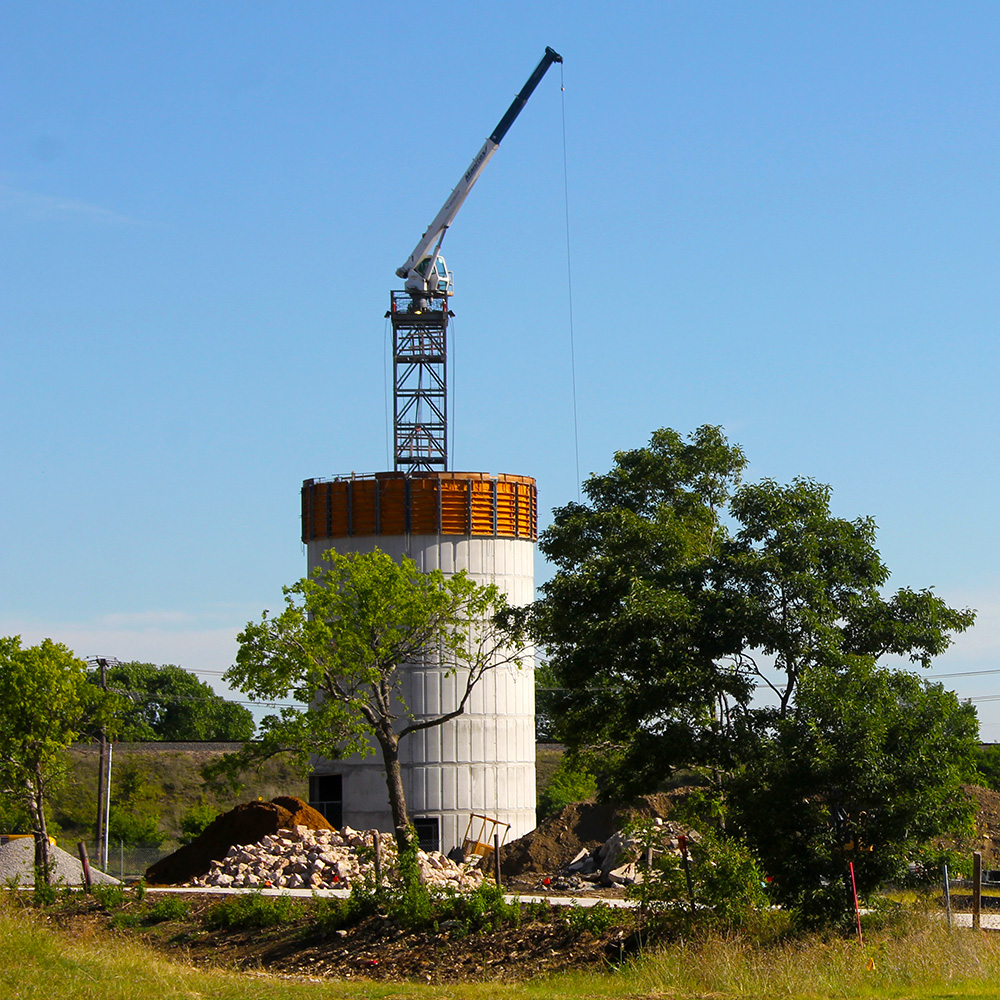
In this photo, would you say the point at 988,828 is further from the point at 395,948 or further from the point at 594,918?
the point at 395,948

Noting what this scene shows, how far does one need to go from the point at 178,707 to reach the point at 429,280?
80194 mm

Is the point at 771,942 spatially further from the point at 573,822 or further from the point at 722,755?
the point at 573,822

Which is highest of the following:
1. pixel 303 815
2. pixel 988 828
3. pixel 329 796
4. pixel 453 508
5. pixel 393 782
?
pixel 453 508

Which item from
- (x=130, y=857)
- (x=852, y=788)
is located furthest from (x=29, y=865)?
(x=130, y=857)

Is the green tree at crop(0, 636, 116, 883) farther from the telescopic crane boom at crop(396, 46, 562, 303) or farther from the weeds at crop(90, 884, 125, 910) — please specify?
the telescopic crane boom at crop(396, 46, 562, 303)

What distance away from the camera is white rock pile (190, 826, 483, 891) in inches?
1395

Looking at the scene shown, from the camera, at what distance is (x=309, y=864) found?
37031 millimetres

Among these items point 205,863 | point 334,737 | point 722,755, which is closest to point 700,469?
point 722,755

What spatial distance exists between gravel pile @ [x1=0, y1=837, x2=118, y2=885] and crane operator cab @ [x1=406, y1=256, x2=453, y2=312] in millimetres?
28934

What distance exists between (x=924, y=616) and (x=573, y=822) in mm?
21042

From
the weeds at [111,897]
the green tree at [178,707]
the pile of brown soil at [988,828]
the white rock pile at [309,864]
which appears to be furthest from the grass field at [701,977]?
the green tree at [178,707]

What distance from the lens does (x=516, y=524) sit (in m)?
54.5

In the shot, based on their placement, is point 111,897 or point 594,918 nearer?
point 594,918

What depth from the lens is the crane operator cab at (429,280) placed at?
61653 mm
